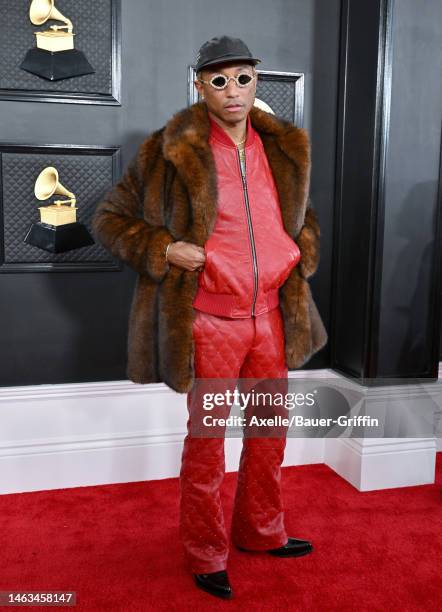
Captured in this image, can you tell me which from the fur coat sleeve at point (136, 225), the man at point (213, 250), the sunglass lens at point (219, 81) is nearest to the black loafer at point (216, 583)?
the man at point (213, 250)

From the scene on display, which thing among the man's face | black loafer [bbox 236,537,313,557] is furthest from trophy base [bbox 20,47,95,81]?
black loafer [bbox 236,537,313,557]

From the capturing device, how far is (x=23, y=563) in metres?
2.15

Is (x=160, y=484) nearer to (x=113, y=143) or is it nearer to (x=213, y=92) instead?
(x=113, y=143)

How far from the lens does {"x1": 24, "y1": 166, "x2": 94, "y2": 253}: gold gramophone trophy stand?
2.57 m

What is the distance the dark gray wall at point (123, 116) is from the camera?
262 cm

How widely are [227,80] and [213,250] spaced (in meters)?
0.51

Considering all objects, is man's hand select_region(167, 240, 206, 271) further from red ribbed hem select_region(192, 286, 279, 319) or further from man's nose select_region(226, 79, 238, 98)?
man's nose select_region(226, 79, 238, 98)

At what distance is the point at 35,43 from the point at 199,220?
1.21 metres

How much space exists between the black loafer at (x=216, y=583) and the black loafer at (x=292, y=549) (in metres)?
0.23

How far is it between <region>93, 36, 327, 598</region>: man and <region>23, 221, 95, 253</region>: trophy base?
0.59m

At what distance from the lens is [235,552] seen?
2240 millimetres

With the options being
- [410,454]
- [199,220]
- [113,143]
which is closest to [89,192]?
[113,143]

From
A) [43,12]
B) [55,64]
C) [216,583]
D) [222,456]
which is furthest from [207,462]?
[43,12]

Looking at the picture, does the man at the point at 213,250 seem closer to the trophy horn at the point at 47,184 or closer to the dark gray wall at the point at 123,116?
the trophy horn at the point at 47,184
